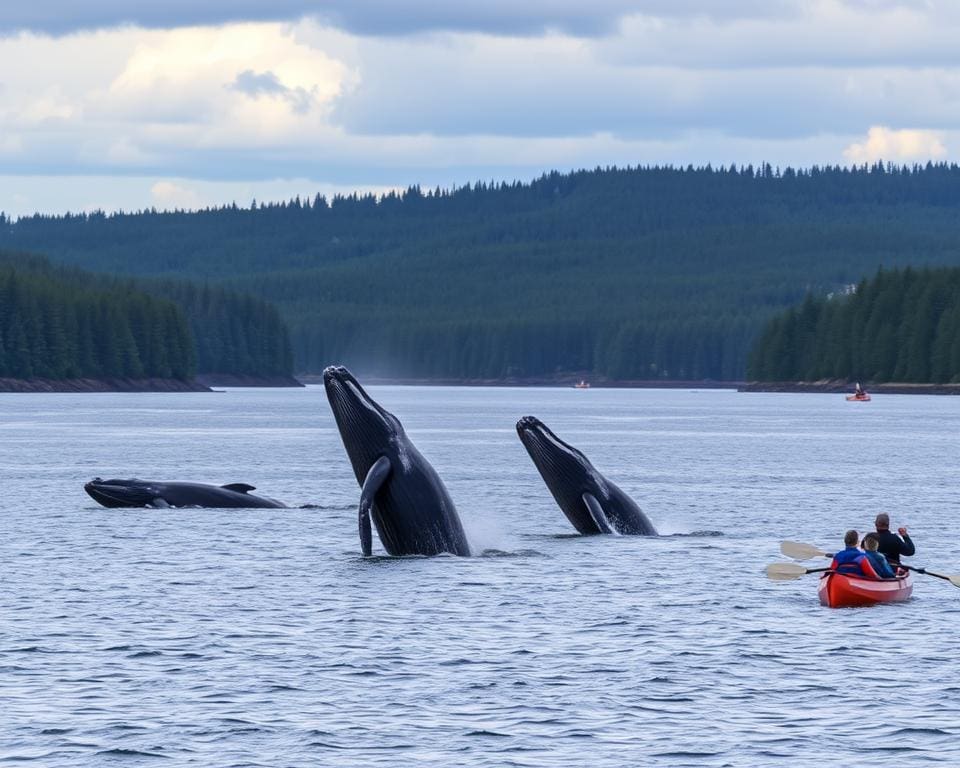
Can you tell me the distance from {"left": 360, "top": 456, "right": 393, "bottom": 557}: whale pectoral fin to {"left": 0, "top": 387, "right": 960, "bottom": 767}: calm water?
4.44 ft

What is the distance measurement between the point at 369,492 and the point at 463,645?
3.51 m

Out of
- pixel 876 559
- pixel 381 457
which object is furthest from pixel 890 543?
pixel 381 457

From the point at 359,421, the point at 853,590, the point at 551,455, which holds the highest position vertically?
the point at 359,421

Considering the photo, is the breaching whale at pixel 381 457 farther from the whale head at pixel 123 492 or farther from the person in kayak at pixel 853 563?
the whale head at pixel 123 492

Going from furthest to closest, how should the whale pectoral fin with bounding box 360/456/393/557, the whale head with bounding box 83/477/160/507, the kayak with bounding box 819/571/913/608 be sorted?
1. the whale head with bounding box 83/477/160/507
2. the kayak with bounding box 819/571/913/608
3. the whale pectoral fin with bounding box 360/456/393/557

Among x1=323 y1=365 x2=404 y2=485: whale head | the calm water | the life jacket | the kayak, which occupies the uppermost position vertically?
x1=323 y1=365 x2=404 y2=485: whale head

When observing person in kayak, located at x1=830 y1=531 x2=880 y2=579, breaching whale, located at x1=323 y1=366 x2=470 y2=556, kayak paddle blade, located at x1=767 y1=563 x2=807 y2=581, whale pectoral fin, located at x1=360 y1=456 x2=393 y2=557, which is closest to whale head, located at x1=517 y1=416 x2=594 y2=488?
breaching whale, located at x1=323 y1=366 x2=470 y2=556

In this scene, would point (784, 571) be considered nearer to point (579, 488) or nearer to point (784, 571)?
point (784, 571)

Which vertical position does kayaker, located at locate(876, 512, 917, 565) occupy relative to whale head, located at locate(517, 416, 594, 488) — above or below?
below

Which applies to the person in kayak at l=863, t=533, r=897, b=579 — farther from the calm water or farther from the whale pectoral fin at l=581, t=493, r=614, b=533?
the whale pectoral fin at l=581, t=493, r=614, b=533

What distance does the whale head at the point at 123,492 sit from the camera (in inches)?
2136

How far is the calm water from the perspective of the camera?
2312 centimetres

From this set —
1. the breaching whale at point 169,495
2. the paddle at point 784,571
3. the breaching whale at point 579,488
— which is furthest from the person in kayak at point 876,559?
the breaching whale at point 169,495

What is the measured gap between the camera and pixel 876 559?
35.1 metres
